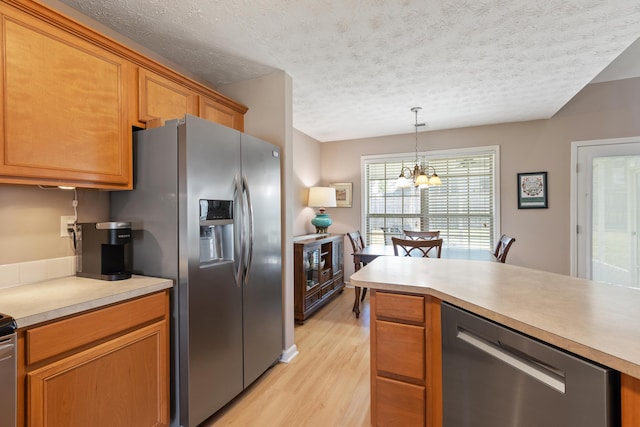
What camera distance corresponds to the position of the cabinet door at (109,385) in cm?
114

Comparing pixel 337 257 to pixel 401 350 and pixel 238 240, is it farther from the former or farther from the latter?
pixel 401 350

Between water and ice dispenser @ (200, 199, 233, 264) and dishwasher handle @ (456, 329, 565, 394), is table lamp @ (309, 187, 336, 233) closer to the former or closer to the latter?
water and ice dispenser @ (200, 199, 233, 264)

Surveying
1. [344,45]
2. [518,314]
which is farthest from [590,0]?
[518,314]

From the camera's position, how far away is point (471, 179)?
4.22m

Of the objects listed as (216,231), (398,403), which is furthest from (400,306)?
(216,231)

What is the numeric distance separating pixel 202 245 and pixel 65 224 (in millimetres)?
797

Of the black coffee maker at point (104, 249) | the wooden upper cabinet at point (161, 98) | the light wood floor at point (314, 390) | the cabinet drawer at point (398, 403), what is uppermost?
the wooden upper cabinet at point (161, 98)

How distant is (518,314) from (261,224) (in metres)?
1.63

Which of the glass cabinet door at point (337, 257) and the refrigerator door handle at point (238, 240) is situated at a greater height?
the refrigerator door handle at point (238, 240)

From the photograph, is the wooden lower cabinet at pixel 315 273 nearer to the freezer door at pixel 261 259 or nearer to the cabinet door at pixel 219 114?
the freezer door at pixel 261 259

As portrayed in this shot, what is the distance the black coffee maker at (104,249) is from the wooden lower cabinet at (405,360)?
54.6 inches

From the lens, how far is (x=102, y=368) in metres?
1.31

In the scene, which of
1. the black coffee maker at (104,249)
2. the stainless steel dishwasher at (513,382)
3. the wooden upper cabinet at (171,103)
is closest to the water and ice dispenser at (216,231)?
the black coffee maker at (104,249)

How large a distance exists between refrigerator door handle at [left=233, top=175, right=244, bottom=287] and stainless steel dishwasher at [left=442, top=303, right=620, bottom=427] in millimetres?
1246
